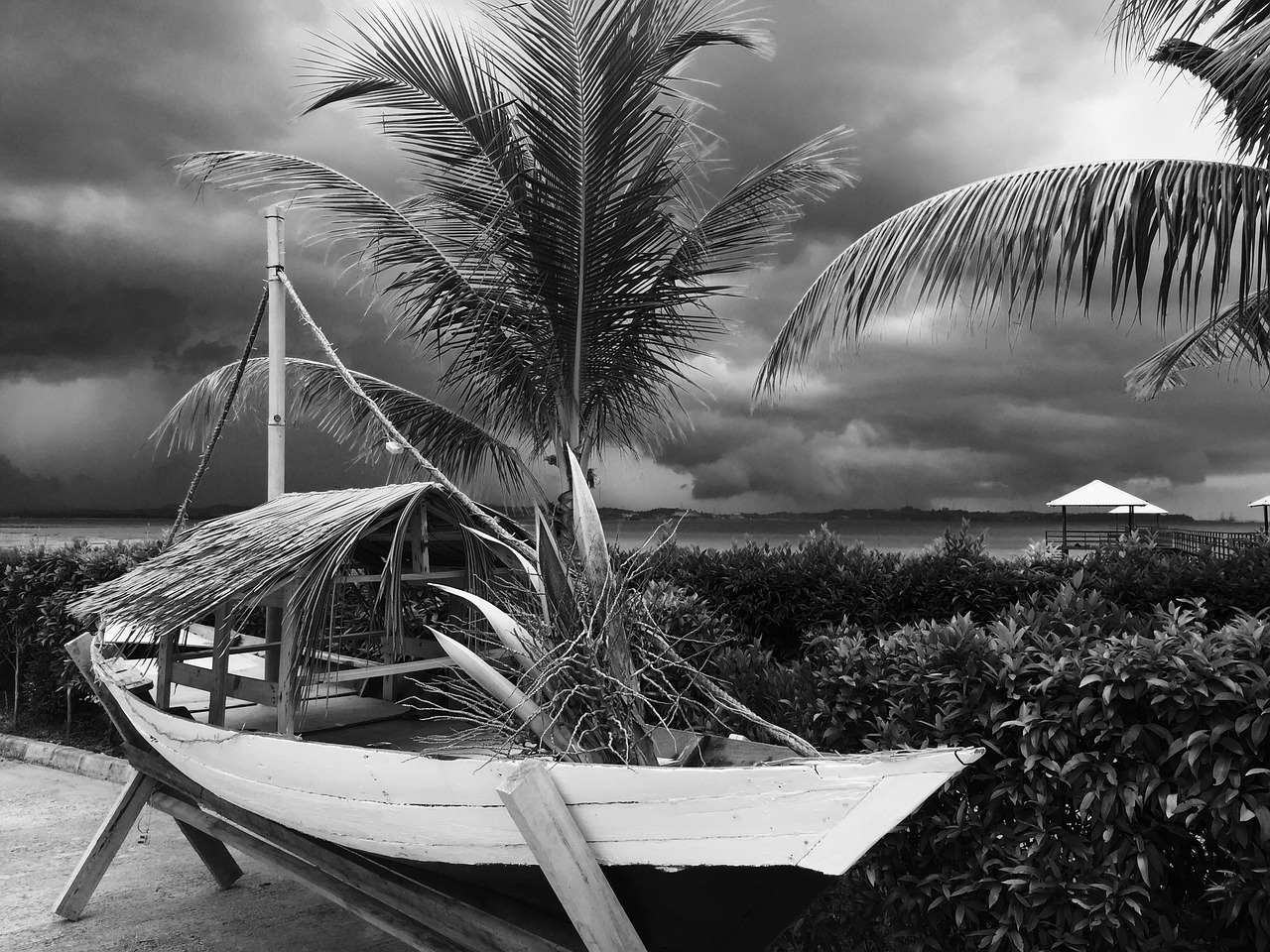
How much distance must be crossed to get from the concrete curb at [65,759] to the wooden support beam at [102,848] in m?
2.55

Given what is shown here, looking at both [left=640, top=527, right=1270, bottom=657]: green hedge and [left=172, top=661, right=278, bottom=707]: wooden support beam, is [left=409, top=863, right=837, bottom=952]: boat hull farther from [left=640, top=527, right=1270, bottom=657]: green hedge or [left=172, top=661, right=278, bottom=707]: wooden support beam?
[left=640, top=527, right=1270, bottom=657]: green hedge

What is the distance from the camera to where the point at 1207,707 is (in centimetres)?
227

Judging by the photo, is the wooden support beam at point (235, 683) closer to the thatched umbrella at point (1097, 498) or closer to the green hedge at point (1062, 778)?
the green hedge at point (1062, 778)

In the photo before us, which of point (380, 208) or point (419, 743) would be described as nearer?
point (419, 743)

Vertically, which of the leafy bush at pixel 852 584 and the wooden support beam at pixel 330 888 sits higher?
the leafy bush at pixel 852 584

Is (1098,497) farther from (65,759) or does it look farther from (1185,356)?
(65,759)

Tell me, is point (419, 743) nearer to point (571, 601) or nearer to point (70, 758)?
point (571, 601)

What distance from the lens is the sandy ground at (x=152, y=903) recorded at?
4086 mm

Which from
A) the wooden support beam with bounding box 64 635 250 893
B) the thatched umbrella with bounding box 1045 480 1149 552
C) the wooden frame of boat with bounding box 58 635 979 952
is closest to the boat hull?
the wooden frame of boat with bounding box 58 635 979 952

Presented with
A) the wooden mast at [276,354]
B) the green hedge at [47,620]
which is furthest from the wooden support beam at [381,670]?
the green hedge at [47,620]

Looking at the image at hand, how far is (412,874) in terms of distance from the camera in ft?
8.70

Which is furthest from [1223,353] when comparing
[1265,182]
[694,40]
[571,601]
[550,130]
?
[571,601]

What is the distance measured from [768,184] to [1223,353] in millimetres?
7638

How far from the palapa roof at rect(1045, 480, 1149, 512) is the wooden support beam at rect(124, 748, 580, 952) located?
19581 millimetres
